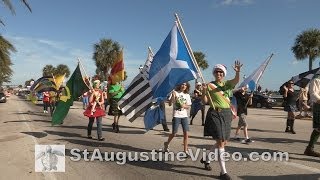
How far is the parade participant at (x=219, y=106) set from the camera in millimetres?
7395

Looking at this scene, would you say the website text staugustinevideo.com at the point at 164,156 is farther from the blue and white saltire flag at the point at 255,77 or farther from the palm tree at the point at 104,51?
the palm tree at the point at 104,51

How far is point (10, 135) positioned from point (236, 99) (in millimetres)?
6913

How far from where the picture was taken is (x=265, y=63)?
12.0m

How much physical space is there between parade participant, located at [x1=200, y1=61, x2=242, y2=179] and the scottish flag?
2.52ft

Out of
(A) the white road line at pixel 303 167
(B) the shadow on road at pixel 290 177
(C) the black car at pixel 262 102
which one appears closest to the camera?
(B) the shadow on road at pixel 290 177

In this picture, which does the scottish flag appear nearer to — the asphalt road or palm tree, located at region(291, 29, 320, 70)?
the asphalt road

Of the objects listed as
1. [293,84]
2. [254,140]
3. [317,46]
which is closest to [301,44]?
[317,46]

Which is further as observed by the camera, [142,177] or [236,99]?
[236,99]

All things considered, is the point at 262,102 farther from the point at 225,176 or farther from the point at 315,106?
the point at 225,176

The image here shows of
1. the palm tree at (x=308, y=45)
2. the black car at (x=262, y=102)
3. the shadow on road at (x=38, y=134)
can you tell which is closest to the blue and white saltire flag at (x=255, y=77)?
the shadow on road at (x=38, y=134)

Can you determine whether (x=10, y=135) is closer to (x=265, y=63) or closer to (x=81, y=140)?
(x=81, y=140)

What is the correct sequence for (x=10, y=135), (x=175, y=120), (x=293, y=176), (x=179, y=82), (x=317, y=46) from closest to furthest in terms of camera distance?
(x=293, y=176)
(x=179, y=82)
(x=175, y=120)
(x=10, y=135)
(x=317, y=46)

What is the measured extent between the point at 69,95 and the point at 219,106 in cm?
718
